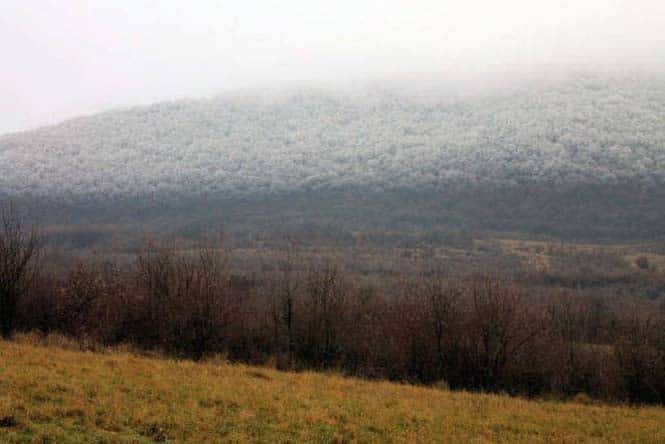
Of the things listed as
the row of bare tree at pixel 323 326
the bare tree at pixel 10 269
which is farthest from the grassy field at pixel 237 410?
the row of bare tree at pixel 323 326

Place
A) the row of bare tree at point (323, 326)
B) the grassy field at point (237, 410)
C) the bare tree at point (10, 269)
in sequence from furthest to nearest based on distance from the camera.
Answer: the row of bare tree at point (323, 326), the bare tree at point (10, 269), the grassy field at point (237, 410)

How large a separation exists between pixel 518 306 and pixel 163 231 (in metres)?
122

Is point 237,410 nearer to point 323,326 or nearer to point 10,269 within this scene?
point 10,269

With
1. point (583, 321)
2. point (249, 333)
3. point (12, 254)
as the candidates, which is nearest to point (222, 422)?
point (12, 254)

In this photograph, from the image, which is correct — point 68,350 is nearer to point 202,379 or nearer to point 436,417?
point 202,379

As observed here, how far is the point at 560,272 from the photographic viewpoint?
11200cm

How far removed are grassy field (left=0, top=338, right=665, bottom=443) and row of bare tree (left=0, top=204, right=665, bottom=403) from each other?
1047 cm

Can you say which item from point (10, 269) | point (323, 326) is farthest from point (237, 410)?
point (323, 326)

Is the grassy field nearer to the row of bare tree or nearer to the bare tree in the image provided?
the bare tree

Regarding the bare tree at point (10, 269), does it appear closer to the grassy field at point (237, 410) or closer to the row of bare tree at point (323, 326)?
the row of bare tree at point (323, 326)

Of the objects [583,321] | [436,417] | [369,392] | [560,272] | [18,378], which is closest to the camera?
[18,378]

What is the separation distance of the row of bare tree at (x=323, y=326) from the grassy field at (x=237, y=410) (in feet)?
34.4

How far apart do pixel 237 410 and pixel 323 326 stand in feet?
90.8

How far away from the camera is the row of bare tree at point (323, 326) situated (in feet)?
118
